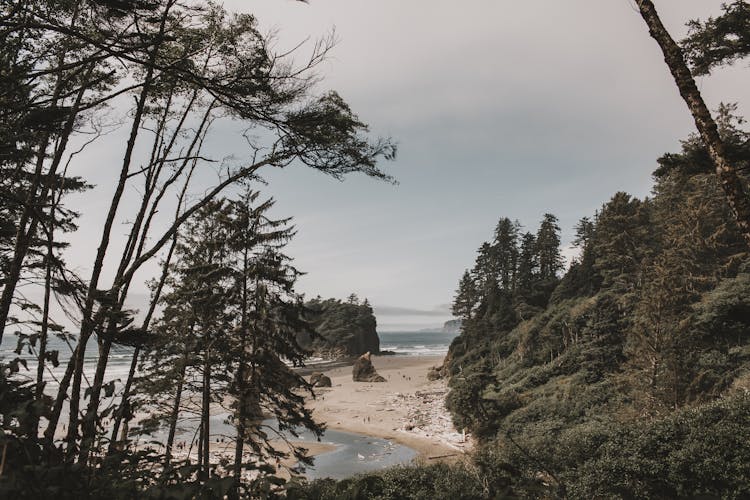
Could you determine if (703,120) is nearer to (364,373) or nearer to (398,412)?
(398,412)

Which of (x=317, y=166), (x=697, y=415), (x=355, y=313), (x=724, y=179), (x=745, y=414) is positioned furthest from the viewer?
(x=355, y=313)

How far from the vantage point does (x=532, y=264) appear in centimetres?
5944

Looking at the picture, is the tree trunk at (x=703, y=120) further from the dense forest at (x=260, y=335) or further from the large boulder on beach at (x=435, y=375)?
the large boulder on beach at (x=435, y=375)

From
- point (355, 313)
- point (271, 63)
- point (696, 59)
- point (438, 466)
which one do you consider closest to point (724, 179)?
point (696, 59)

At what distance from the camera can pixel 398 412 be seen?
3956 cm

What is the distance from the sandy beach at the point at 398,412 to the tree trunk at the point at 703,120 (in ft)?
79.0

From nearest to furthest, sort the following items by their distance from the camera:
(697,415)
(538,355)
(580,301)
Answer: (697,415), (538,355), (580,301)

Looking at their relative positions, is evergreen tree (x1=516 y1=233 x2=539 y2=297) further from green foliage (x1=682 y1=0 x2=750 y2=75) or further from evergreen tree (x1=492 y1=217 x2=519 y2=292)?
green foliage (x1=682 y1=0 x2=750 y2=75)

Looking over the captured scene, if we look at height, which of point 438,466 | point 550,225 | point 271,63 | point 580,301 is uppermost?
point 550,225

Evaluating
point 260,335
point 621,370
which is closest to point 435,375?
point 621,370

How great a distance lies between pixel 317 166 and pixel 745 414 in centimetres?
1407

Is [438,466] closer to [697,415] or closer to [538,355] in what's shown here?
[697,415]

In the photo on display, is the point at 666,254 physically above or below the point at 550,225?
below

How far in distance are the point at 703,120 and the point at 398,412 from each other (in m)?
38.2
